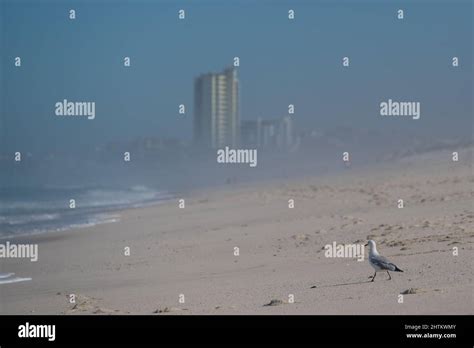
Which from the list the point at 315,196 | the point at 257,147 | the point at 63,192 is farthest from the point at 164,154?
the point at 315,196

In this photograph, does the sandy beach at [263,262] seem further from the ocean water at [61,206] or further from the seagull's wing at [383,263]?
the ocean water at [61,206]

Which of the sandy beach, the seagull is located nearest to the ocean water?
the sandy beach

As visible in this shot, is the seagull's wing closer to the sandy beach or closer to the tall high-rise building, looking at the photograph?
the sandy beach

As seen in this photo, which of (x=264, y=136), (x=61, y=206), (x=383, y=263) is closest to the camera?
(x=383, y=263)

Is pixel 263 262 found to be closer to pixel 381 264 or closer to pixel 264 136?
pixel 381 264

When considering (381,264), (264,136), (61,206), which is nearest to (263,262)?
(381,264)

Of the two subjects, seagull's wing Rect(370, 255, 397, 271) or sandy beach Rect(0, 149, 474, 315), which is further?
seagull's wing Rect(370, 255, 397, 271)

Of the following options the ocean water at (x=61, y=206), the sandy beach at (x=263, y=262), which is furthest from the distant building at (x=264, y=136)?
the sandy beach at (x=263, y=262)
